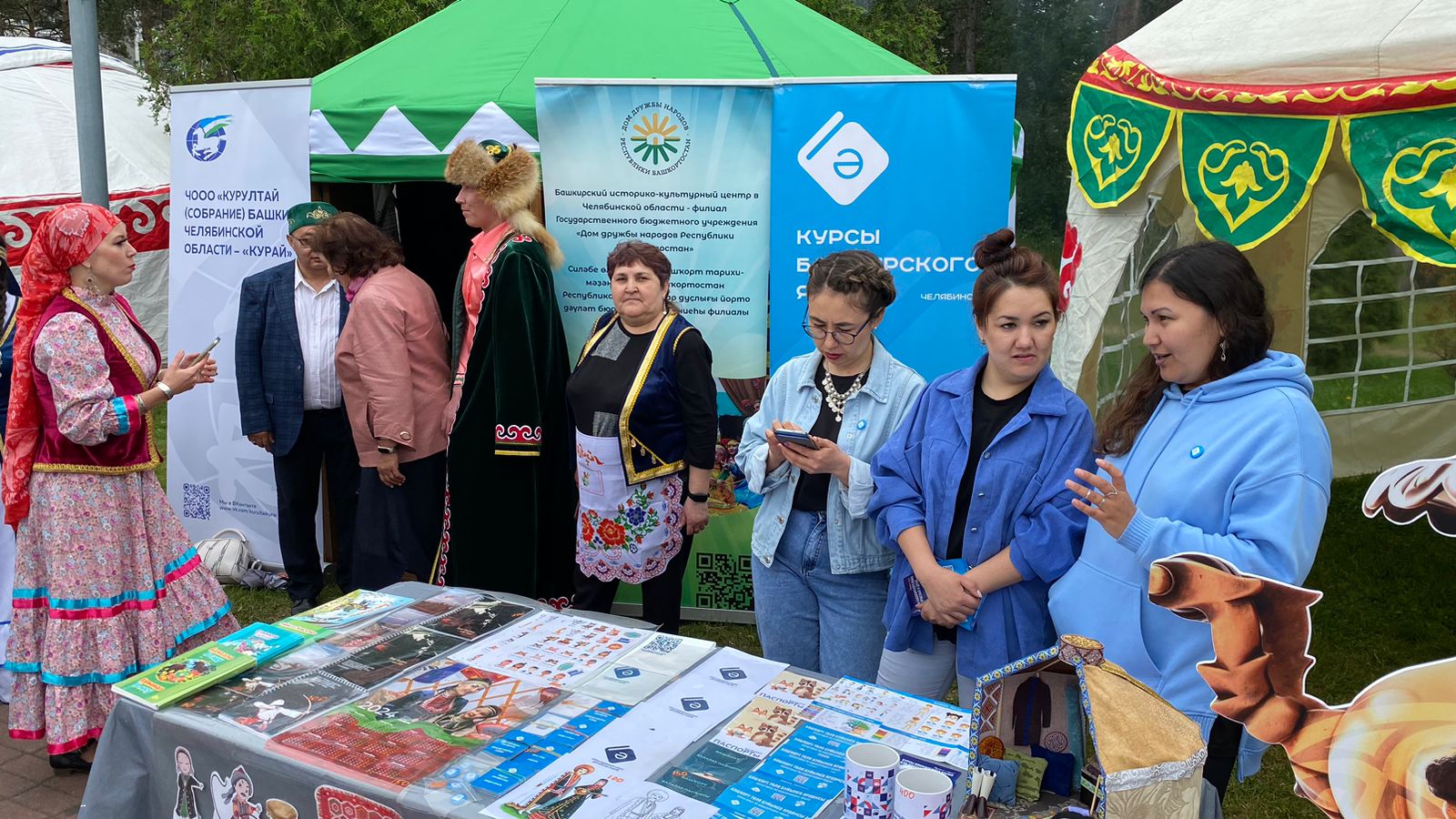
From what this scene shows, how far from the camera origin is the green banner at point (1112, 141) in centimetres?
→ 346

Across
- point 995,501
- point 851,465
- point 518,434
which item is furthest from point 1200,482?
point 518,434

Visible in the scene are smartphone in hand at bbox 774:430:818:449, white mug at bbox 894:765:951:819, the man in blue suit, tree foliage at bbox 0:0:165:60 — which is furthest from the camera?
tree foliage at bbox 0:0:165:60

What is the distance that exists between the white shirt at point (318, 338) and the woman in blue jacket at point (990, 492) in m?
2.85

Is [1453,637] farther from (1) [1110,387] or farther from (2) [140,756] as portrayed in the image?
(2) [140,756]

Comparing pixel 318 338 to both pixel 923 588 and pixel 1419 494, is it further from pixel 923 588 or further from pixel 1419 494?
pixel 1419 494

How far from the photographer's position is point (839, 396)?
2.62 metres

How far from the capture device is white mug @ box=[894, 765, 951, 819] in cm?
151

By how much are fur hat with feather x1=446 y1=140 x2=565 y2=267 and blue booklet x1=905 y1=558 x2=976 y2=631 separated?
2.18 metres

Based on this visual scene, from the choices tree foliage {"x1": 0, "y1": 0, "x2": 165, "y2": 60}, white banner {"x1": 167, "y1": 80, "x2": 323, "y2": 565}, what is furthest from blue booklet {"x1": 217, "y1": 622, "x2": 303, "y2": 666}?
tree foliage {"x1": 0, "y1": 0, "x2": 165, "y2": 60}

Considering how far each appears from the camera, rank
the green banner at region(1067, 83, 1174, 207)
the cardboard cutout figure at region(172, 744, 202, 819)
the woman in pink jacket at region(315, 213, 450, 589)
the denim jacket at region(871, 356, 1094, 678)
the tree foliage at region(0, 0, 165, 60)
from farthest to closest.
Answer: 1. the tree foliage at region(0, 0, 165, 60)
2. the woman in pink jacket at region(315, 213, 450, 589)
3. the green banner at region(1067, 83, 1174, 207)
4. the denim jacket at region(871, 356, 1094, 678)
5. the cardboard cutout figure at region(172, 744, 202, 819)

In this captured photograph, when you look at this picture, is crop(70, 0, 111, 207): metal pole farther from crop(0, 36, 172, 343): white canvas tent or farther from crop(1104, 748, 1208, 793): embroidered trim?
crop(1104, 748, 1208, 793): embroidered trim

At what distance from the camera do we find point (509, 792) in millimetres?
1692

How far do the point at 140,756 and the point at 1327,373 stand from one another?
710 centimetres

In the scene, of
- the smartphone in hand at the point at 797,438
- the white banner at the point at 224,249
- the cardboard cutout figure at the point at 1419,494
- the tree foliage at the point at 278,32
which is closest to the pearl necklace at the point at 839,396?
the smartphone in hand at the point at 797,438
